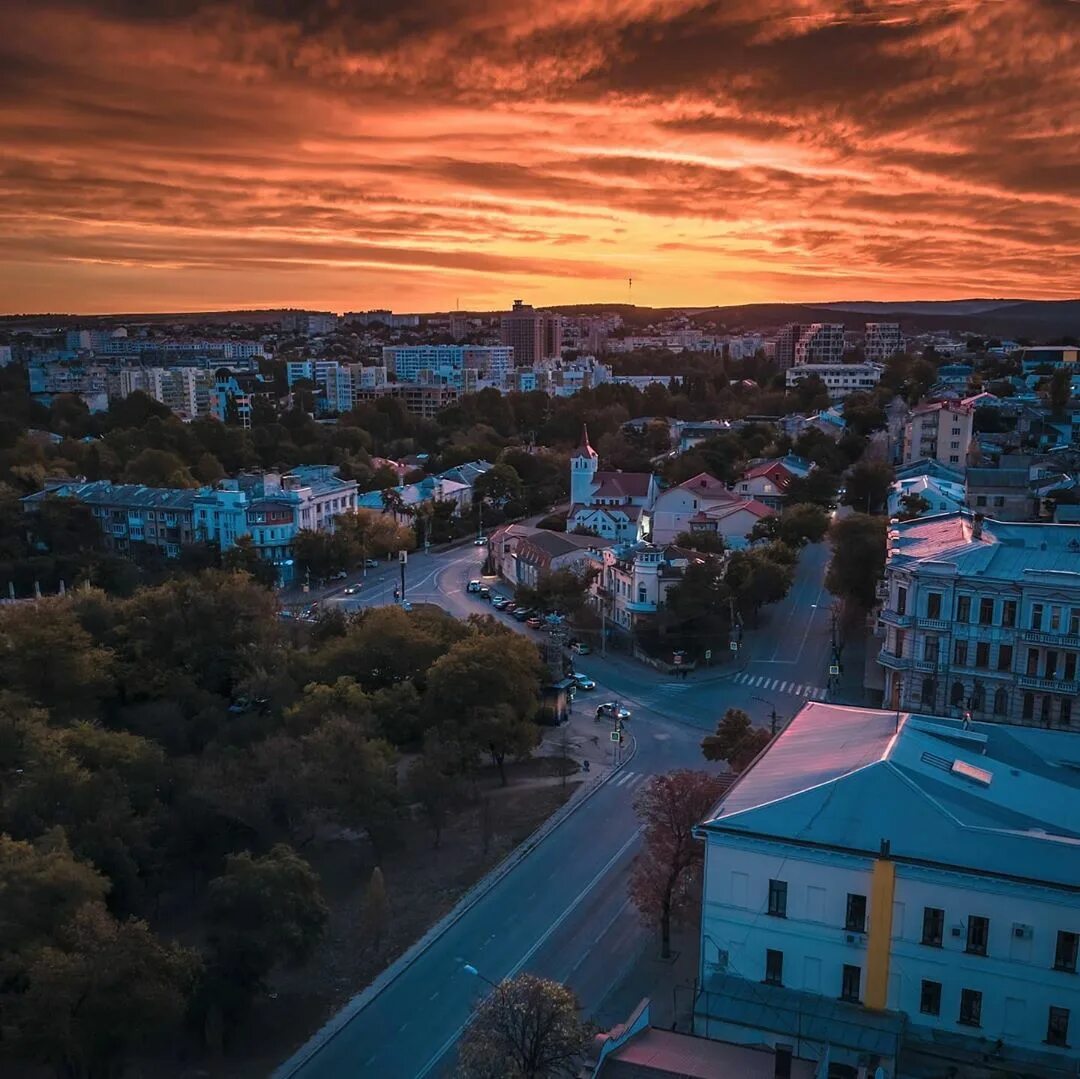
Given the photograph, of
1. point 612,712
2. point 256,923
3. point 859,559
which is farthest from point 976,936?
point 859,559

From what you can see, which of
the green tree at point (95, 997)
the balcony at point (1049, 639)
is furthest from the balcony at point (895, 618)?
the green tree at point (95, 997)

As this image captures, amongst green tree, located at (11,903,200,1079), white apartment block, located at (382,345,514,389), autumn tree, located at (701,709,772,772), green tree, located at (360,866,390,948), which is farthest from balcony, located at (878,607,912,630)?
white apartment block, located at (382,345,514,389)

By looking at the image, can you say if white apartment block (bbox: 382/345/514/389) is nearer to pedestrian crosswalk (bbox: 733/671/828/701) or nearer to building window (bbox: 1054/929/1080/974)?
pedestrian crosswalk (bbox: 733/671/828/701)

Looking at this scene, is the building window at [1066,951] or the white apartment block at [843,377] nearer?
the building window at [1066,951]

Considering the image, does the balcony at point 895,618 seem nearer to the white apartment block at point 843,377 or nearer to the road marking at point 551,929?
the road marking at point 551,929

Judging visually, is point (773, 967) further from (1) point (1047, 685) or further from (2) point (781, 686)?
(2) point (781, 686)

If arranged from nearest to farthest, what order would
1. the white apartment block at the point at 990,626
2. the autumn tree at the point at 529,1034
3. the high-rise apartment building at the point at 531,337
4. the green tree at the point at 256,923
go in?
the autumn tree at the point at 529,1034, the green tree at the point at 256,923, the white apartment block at the point at 990,626, the high-rise apartment building at the point at 531,337

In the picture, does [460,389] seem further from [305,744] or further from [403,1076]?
[403,1076]
